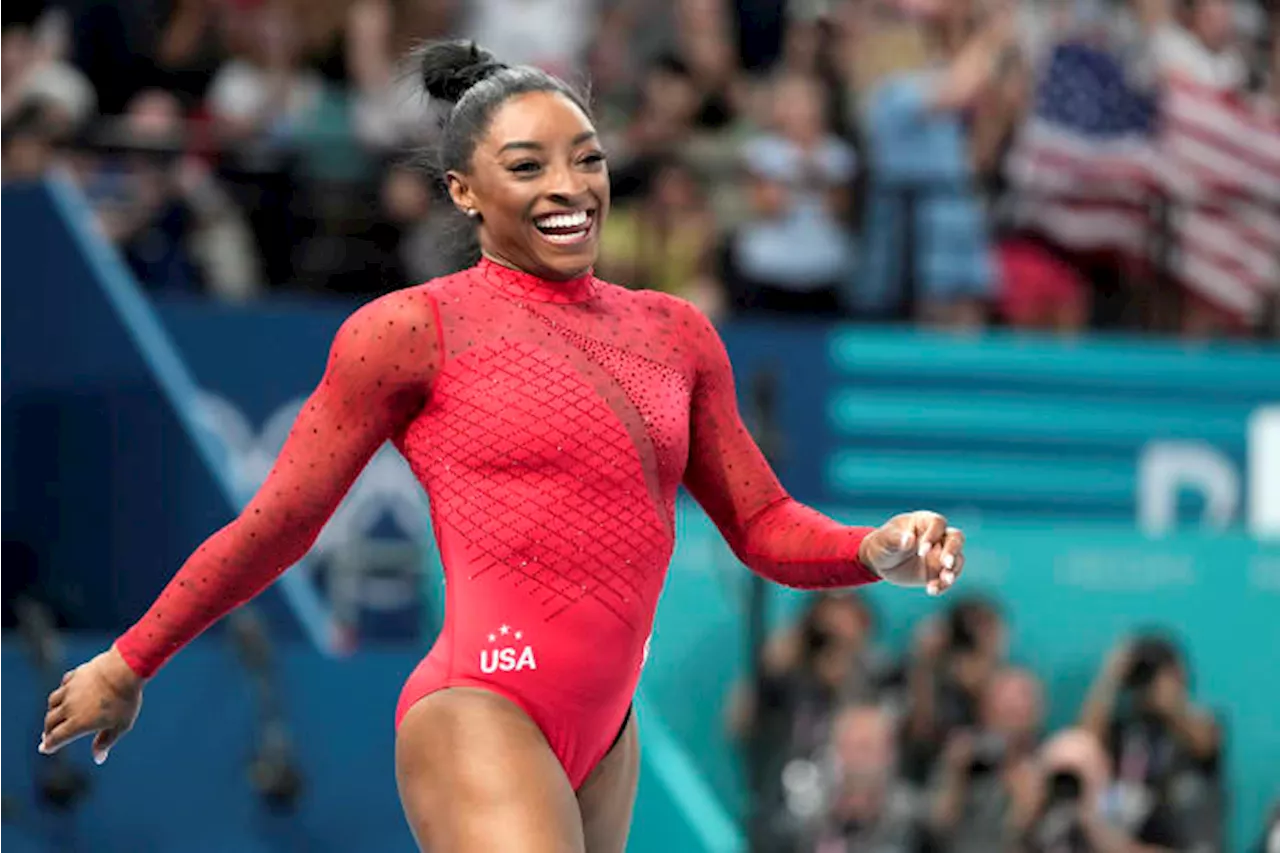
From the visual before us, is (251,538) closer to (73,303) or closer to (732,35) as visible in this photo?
(73,303)

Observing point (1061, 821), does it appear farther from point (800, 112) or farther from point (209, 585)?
point (209, 585)

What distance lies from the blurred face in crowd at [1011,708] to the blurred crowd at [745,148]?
2.03m

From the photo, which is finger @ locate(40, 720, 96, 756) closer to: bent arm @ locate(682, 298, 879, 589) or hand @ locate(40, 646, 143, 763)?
hand @ locate(40, 646, 143, 763)

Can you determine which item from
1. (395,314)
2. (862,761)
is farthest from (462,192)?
(862,761)

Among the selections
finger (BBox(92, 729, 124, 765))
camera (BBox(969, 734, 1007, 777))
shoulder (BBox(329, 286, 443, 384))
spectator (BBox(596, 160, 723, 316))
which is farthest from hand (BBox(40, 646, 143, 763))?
spectator (BBox(596, 160, 723, 316))

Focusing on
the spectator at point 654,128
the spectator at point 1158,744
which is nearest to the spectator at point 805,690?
the spectator at point 1158,744

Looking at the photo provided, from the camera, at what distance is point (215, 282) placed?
28.8 ft

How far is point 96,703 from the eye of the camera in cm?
334

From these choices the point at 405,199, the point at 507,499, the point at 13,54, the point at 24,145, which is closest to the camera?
the point at 507,499

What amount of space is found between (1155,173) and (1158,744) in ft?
10.3

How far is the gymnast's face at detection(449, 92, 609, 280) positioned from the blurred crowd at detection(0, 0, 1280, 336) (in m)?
5.02

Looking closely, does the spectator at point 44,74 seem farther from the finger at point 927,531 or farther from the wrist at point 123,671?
the finger at point 927,531

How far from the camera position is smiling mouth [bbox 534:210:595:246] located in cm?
341

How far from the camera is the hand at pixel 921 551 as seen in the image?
309cm
